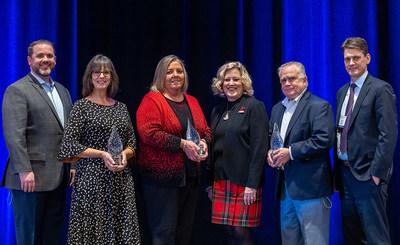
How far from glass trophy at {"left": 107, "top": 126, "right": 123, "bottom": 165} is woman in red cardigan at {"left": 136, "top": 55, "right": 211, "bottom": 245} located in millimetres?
221

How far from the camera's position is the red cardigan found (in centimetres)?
261

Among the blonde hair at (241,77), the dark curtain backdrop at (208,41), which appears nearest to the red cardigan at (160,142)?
the blonde hair at (241,77)

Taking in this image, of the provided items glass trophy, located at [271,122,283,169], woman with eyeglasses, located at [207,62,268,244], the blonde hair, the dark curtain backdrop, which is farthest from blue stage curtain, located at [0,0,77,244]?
glass trophy, located at [271,122,283,169]

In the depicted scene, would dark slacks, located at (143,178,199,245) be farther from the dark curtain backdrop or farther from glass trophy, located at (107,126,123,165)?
the dark curtain backdrop

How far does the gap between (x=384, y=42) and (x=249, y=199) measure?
201cm

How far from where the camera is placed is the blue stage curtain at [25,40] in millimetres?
3463

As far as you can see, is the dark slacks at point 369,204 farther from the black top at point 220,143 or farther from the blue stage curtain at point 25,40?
the blue stage curtain at point 25,40

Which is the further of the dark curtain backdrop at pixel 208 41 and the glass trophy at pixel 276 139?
the dark curtain backdrop at pixel 208 41

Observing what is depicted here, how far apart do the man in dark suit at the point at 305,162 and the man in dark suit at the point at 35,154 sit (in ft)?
4.83

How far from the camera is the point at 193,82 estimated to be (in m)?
3.78

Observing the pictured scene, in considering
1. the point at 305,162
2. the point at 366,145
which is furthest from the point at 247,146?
the point at 366,145

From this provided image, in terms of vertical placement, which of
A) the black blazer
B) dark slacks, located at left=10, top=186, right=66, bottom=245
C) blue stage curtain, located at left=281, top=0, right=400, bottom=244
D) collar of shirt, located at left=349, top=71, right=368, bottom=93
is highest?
blue stage curtain, located at left=281, top=0, right=400, bottom=244

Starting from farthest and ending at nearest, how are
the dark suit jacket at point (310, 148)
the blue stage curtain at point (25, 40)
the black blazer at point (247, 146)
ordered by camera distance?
the blue stage curtain at point (25, 40) → the black blazer at point (247, 146) → the dark suit jacket at point (310, 148)

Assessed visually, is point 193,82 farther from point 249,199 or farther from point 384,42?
point 384,42
